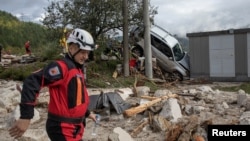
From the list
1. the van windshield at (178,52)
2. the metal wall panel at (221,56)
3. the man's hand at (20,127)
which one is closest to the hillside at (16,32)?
the van windshield at (178,52)

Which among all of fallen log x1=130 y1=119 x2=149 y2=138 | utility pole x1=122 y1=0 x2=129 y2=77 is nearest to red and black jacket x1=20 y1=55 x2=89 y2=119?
fallen log x1=130 y1=119 x2=149 y2=138

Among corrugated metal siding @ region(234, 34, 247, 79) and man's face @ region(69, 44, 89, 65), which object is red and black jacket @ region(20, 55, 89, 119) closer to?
man's face @ region(69, 44, 89, 65)

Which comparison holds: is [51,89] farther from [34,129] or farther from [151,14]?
[151,14]

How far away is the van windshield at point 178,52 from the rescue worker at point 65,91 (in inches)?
816

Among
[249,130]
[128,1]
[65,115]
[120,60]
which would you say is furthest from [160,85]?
[65,115]

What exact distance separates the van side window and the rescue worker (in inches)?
804

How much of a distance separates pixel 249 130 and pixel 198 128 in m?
1.62

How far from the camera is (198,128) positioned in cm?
758

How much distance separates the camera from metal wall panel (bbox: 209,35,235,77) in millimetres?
24508

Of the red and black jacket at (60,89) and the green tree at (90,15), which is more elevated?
the green tree at (90,15)

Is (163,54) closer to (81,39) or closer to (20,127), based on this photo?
(81,39)

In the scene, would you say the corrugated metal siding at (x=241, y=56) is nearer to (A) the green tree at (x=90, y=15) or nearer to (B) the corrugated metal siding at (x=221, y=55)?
(B) the corrugated metal siding at (x=221, y=55)

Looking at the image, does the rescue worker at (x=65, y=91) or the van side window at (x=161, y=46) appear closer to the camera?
the rescue worker at (x=65, y=91)

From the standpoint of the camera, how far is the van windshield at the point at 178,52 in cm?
2478
